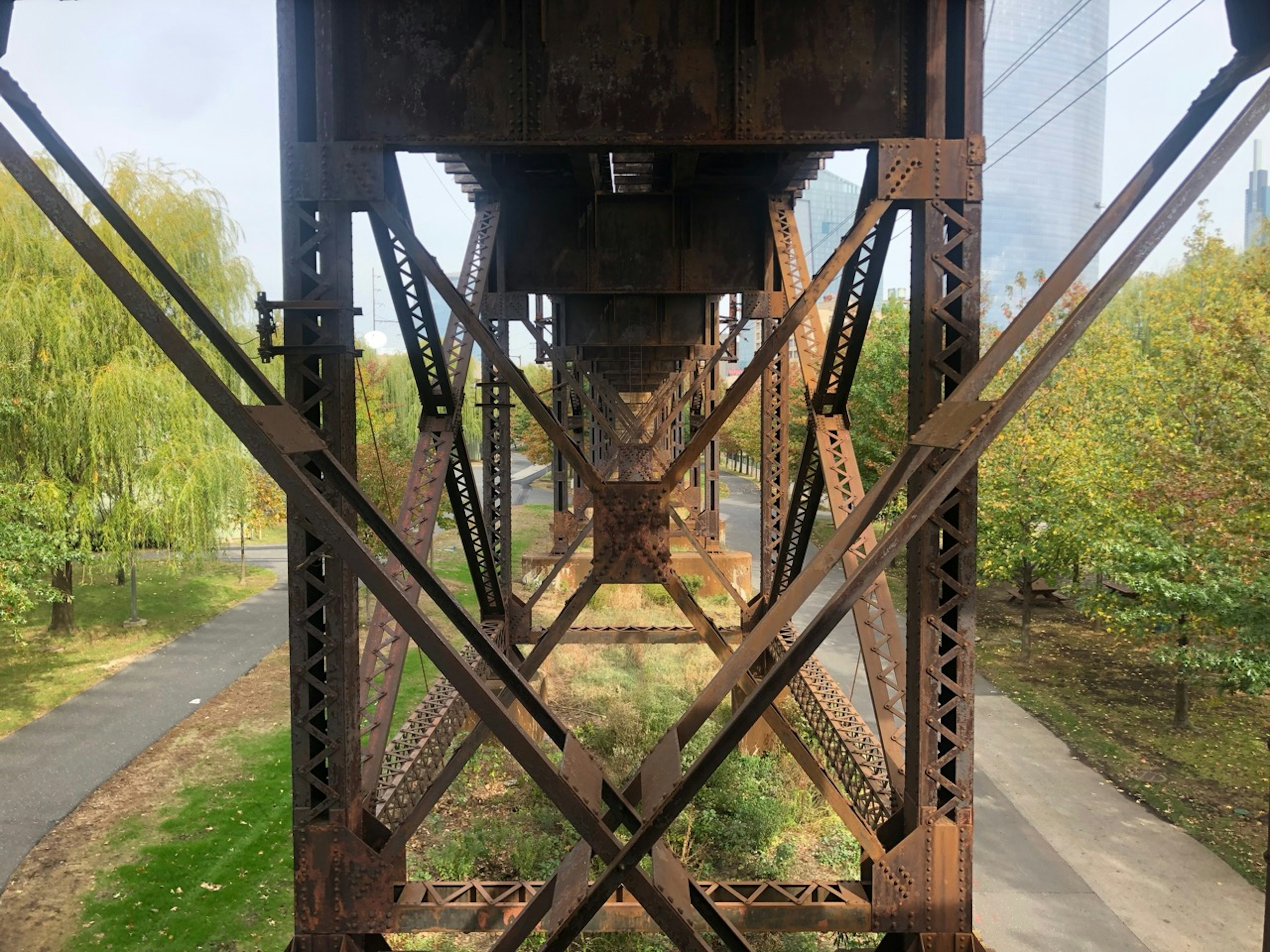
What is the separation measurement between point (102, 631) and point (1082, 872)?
21.7m

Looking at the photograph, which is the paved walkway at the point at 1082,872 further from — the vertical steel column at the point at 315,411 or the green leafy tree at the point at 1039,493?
the vertical steel column at the point at 315,411

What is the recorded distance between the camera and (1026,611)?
763 inches

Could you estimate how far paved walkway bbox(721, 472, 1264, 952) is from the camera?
884 cm

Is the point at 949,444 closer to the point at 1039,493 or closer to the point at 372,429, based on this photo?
the point at 372,429

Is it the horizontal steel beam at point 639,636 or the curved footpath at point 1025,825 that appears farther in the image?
the horizontal steel beam at point 639,636

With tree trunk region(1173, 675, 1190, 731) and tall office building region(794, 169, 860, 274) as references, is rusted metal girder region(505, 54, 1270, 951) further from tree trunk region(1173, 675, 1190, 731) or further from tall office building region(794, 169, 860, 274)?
tall office building region(794, 169, 860, 274)

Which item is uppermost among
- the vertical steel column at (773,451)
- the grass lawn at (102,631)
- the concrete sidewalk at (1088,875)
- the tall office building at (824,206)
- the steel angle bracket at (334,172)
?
the tall office building at (824,206)

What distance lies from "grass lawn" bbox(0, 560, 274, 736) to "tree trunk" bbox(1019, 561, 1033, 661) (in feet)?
68.1

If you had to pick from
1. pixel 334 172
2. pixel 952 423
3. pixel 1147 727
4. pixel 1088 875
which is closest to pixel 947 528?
pixel 952 423

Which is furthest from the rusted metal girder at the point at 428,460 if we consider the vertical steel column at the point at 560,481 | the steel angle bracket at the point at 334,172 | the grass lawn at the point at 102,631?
the grass lawn at the point at 102,631

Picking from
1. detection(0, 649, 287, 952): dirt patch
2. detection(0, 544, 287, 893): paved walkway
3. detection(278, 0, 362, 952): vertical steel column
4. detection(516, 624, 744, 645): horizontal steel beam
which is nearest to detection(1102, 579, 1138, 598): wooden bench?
detection(516, 624, 744, 645): horizontal steel beam

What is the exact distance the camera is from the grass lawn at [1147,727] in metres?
11.5

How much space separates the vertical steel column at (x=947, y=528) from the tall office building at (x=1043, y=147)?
78.5m

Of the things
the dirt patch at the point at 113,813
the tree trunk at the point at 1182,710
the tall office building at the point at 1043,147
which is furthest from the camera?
the tall office building at the point at 1043,147
